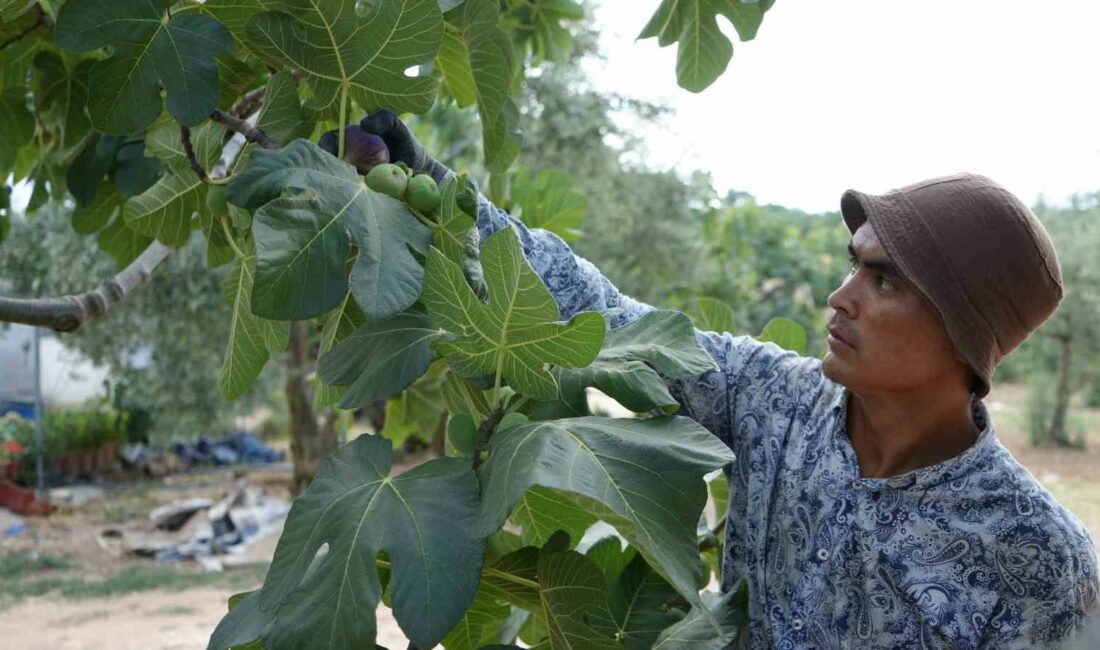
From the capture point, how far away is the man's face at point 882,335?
4.02ft

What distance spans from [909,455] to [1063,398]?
14.1 m

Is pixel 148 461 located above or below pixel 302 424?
below

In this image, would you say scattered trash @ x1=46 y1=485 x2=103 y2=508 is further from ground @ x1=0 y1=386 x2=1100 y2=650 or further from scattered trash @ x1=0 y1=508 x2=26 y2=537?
scattered trash @ x1=0 y1=508 x2=26 y2=537

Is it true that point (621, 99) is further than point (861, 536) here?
Yes

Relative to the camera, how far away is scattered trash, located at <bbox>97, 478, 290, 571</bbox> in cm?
848

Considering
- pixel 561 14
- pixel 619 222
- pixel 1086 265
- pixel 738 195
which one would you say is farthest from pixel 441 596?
pixel 1086 265

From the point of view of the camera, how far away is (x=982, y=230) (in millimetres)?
1193

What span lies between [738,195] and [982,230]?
1114 cm

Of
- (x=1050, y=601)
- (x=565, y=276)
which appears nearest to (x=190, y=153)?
(x=565, y=276)

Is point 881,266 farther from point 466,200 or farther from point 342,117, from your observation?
point 342,117

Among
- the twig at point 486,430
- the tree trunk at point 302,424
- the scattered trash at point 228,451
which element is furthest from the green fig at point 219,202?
the scattered trash at point 228,451

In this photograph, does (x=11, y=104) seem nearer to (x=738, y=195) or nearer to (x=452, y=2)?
(x=452, y=2)

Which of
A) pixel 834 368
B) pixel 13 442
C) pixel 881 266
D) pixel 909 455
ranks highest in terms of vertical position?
pixel 881 266

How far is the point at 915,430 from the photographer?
131 cm
